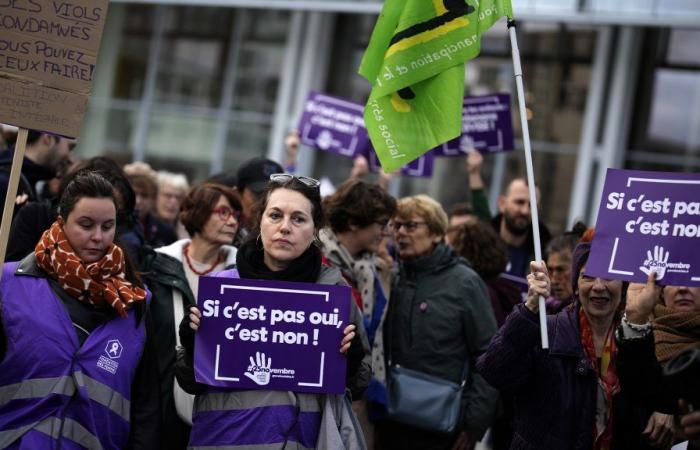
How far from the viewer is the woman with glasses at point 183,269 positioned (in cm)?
520

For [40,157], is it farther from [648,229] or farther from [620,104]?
[620,104]

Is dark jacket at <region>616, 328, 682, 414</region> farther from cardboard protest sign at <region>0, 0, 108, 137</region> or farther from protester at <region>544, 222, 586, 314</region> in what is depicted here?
cardboard protest sign at <region>0, 0, 108, 137</region>

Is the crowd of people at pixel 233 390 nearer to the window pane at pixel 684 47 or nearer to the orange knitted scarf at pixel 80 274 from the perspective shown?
the orange knitted scarf at pixel 80 274

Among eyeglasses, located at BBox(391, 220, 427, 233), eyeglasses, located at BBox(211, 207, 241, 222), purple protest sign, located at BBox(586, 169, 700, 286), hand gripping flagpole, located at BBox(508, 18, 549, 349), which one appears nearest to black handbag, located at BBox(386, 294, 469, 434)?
eyeglasses, located at BBox(391, 220, 427, 233)

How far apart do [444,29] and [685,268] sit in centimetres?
157

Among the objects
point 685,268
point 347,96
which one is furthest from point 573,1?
point 685,268

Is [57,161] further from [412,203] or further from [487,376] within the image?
[487,376]

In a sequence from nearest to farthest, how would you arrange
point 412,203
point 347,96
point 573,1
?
point 412,203 < point 573,1 < point 347,96

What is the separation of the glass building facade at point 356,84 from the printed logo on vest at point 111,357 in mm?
7612

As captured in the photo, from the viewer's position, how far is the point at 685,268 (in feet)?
13.9

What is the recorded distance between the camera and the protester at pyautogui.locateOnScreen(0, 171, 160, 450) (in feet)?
14.1

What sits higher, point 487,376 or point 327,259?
point 327,259

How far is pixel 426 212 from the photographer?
6.26 metres

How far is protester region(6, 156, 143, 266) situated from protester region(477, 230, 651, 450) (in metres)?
1.87
